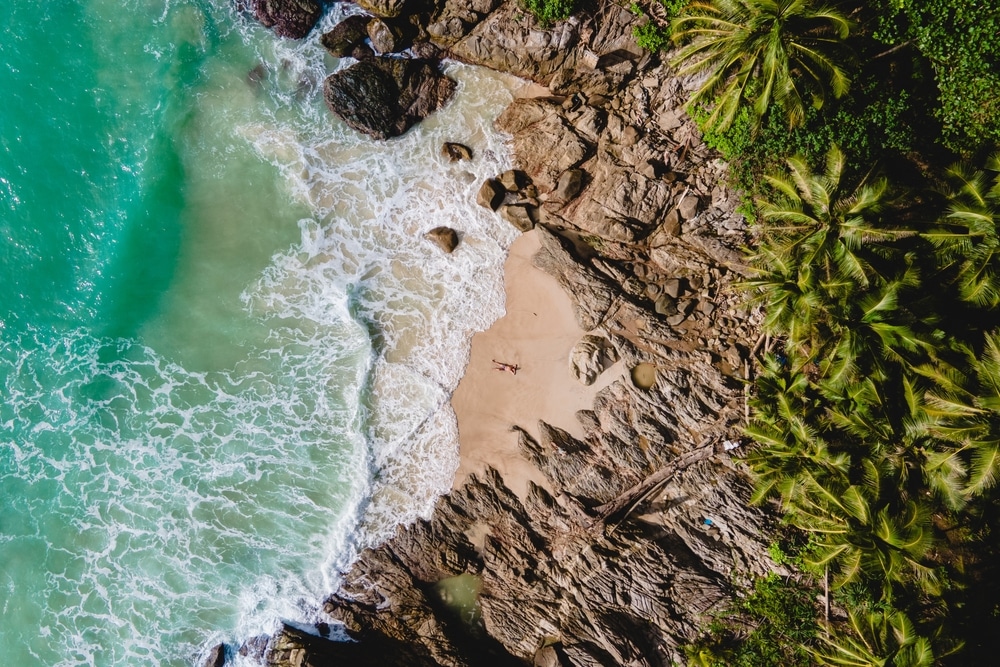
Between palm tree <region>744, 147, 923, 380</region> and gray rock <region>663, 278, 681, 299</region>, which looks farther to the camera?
gray rock <region>663, 278, 681, 299</region>

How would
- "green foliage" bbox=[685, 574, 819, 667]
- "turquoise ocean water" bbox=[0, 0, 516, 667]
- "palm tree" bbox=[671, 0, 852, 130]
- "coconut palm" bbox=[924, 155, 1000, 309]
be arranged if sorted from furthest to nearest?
"turquoise ocean water" bbox=[0, 0, 516, 667] → "green foliage" bbox=[685, 574, 819, 667] → "palm tree" bbox=[671, 0, 852, 130] → "coconut palm" bbox=[924, 155, 1000, 309]

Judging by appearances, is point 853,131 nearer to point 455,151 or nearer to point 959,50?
point 959,50

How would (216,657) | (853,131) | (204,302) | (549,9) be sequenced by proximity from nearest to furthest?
(853,131) → (549,9) → (216,657) → (204,302)

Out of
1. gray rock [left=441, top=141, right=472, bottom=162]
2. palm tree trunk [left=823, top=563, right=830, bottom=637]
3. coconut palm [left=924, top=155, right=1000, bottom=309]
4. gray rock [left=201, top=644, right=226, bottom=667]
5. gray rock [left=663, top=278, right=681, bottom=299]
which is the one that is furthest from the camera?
gray rock [left=441, top=141, right=472, bottom=162]

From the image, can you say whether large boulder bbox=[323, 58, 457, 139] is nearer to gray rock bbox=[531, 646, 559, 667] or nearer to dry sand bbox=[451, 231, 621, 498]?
dry sand bbox=[451, 231, 621, 498]

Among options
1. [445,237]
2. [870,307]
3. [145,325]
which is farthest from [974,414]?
[145,325]

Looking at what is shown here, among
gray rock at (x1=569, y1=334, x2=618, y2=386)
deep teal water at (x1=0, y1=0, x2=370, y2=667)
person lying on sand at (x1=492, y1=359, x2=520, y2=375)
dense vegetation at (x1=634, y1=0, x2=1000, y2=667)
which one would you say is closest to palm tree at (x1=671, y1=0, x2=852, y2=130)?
dense vegetation at (x1=634, y1=0, x2=1000, y2=667)
